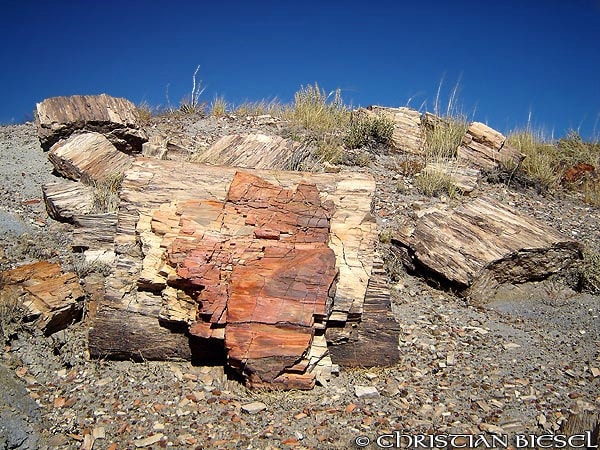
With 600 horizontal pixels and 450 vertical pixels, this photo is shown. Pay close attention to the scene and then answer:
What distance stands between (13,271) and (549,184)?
7.64 meters

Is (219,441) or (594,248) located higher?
(594,248)

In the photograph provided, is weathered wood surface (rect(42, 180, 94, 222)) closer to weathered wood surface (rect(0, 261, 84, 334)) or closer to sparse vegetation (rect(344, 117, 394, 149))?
weathered wood surface (rect(0, 261, 84, 334))

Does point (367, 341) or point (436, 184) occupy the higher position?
point (436, 184)

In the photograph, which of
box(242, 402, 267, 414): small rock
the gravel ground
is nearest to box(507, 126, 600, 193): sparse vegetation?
the gravel ground

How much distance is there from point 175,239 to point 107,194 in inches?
89.1

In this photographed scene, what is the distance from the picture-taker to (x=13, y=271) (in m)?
4.61

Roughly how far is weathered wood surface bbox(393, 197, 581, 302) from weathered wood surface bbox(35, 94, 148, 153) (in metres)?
4.44

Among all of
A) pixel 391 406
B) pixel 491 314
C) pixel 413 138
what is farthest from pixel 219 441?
pixel 413 138

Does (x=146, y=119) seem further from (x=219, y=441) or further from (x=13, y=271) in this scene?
(x=219, y=441)

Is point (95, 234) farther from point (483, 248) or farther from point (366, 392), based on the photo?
point (483, 248)

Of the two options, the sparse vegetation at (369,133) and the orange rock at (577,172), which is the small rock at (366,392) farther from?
the orange rock at (577,172)

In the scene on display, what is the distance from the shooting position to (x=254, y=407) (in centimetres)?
359

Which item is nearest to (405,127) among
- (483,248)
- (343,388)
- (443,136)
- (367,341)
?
(443,136)

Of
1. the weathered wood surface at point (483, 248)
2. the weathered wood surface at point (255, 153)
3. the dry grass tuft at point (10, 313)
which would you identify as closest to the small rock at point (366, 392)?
the weathered wood surface at point (483, 248)
